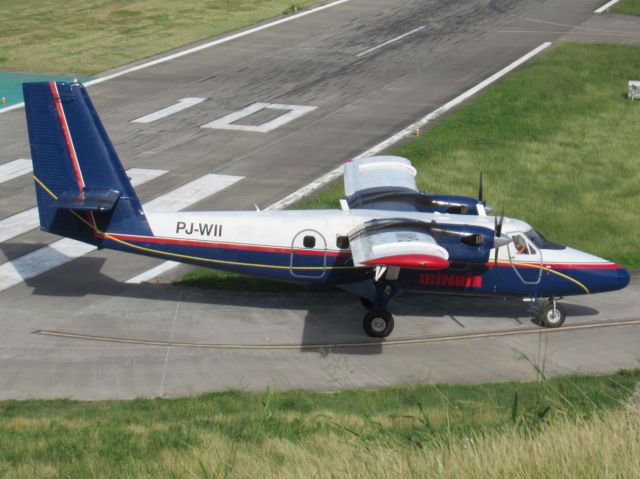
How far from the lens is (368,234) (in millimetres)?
23609

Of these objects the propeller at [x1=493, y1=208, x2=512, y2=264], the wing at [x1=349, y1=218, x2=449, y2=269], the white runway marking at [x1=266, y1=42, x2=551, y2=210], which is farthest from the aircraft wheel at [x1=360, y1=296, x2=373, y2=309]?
the white runway marking at [x1=266, y1=42, x2=551, y2=210]

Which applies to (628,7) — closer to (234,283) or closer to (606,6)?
(606,6)

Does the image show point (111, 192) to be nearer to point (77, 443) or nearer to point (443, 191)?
point (77, 443)

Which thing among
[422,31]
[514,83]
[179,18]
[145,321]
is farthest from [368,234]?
[179,18]

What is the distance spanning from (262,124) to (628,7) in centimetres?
3838

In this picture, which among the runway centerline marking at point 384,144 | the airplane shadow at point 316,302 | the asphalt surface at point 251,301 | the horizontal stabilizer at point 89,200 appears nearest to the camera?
the asphalt surface at point 251,301

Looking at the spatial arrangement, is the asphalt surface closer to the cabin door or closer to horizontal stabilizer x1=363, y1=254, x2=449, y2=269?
the cabin door

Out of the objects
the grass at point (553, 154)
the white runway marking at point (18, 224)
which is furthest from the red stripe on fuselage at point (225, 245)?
the white runway marking at point (18, 224)

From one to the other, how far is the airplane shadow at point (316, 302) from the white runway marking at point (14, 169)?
1036cm

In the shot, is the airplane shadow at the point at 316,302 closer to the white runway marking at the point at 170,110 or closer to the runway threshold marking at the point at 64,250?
the runway threshold marking at the point at 64,250

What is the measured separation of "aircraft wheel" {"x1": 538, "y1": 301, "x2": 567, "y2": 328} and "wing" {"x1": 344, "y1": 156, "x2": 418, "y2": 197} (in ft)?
17.5

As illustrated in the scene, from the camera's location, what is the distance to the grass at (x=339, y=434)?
10.0 metres

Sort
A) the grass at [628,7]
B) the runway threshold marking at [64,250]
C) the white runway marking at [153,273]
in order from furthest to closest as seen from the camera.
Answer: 1. the grass at [628,7]
2. the runway threshold marking at [64,250]
3. the white runway marking at [153,273]

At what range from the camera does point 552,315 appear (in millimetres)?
25297
